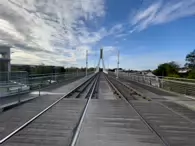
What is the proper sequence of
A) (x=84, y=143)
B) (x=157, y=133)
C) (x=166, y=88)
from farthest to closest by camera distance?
(x=166, y=88), (x=157, y=133), (x=84, y=143)

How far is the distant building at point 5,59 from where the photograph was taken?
20278 millimetres

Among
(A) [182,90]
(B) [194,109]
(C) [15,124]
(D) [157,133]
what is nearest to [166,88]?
(A) [182,90]

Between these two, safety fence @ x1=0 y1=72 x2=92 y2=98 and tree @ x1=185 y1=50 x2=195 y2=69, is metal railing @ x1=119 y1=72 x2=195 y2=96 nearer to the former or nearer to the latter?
safety fence @ x1=0 y1=72 x2=92 y2=98

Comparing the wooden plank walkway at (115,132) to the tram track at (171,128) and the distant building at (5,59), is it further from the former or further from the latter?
the distant building at (5,59)

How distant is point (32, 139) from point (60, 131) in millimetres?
847

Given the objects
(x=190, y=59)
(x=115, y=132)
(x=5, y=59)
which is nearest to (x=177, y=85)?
(x=115, y=132)

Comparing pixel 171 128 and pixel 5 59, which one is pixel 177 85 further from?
pixel 5 59

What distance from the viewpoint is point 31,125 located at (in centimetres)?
596

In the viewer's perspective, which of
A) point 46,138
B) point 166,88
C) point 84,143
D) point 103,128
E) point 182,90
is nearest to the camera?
point 84,143

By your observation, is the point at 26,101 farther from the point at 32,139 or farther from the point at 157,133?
the point at 157,133

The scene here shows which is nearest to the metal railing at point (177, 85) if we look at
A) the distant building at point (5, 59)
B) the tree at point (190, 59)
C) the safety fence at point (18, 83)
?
the safety fence at point (18, 83)

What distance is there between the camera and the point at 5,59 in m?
20.6

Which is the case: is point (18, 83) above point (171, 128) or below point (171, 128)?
above

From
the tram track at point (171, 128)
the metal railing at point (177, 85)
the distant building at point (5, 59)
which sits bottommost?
the tram track at point (171, 128)
